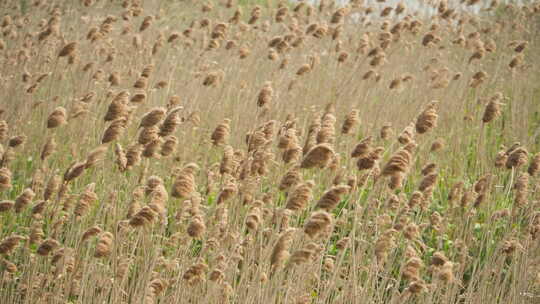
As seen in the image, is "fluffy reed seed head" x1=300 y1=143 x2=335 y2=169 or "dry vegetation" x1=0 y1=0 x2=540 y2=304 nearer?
"fluffy reed seed head" x1=300 y1=143 x2=335 y2=169

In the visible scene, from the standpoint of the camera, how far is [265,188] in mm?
4344

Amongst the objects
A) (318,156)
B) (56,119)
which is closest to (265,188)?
(56,119)

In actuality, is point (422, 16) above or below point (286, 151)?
above

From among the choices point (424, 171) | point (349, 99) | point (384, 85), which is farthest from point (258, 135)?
point (384, 85)

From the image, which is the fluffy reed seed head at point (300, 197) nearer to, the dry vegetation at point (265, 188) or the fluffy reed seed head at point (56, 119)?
the dry vegetation at point (265, 188)

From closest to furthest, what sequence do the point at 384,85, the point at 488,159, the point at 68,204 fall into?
the point at 68,204 → the point at 488,159 → the point at 384,85

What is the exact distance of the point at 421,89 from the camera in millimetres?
5625

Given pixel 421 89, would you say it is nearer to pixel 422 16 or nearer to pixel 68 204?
pixel 422 16

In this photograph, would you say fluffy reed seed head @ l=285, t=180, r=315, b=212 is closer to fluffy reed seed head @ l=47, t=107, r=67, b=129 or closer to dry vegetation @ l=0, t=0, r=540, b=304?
dry vegetation @ l=0, t=0, r=540, b=304

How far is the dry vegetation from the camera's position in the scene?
7.13 feet

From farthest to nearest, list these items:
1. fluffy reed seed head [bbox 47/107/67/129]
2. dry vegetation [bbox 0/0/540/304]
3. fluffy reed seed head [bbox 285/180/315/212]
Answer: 1. fluffy reed seed head [bbox 47/107/67/129]
2. dry vegetation [bbox 0/0/540/304]
3. fluffy reed seed head [bbox 285/180/315/212]

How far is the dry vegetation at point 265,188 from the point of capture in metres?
2.17

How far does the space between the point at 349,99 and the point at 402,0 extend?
2.02 meters

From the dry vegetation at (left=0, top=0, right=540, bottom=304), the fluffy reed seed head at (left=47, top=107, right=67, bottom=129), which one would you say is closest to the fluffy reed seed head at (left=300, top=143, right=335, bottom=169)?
the dry vegetation at (left=0, top=0, right=540, bottom=304)
